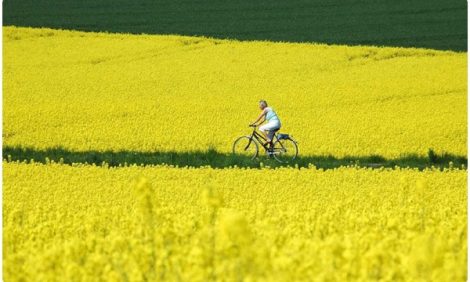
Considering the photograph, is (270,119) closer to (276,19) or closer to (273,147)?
(273,147)

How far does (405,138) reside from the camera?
62.8ft

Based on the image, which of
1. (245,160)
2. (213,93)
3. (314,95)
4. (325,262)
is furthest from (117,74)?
(325,262)

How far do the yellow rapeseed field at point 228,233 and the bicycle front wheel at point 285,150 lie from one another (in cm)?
384

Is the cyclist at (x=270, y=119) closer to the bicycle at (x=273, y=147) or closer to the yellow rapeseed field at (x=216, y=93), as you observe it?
the bicycle at (x=273, y=147)

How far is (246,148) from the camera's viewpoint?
16969 millimetres

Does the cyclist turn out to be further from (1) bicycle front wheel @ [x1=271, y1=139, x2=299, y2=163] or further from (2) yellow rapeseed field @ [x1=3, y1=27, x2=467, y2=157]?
(2) yellow rapeseed field @ [x1=3, y1=27, x2=467, y2=157]

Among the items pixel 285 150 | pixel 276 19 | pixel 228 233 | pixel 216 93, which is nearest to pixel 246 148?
pixel 285 150

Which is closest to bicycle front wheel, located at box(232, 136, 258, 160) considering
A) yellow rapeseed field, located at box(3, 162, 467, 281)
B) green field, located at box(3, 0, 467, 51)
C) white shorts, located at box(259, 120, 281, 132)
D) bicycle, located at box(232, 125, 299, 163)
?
bicycle, located at box(232, 125, 299, 163)

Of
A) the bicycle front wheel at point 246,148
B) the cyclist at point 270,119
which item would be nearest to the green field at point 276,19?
the bicycle front wheel at point 246,148

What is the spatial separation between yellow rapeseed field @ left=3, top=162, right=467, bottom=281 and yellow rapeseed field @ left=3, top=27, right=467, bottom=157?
236 inches

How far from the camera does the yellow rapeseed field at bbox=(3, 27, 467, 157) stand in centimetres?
1859

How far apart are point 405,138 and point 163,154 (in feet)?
16.9

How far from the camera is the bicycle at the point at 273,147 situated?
16594 millimetres

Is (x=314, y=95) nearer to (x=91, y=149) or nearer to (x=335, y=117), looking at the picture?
(x=335, y=117)
